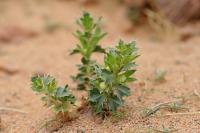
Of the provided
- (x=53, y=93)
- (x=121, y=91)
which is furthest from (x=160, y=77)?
(x=53, y=93)

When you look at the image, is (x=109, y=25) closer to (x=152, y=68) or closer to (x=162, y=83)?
(x=152, y=68)

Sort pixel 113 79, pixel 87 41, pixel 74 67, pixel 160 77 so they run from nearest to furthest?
pixel 113 79 < pixel 87 41 < pixel 160 77 < pixel 74 67

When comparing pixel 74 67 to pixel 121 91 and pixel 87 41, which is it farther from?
pixel 121 91

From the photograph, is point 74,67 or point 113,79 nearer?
point 113,79

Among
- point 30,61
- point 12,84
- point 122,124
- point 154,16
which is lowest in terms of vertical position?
point 122,124

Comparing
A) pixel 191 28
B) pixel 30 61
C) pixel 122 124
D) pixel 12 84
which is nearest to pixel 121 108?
pixel 122 124

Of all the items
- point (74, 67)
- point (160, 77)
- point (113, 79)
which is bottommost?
point (113, 79)

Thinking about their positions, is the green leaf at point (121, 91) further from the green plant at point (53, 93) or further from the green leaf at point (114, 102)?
the green plant at point (53, 93)
